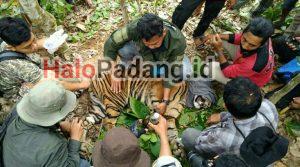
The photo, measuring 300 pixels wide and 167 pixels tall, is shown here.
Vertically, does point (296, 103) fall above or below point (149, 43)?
below

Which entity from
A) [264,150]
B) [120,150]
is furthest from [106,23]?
[264,150]

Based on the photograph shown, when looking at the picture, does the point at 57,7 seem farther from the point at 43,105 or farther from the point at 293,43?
the point at 293,43

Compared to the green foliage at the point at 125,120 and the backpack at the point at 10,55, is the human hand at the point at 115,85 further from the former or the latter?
the backpack at the point at 10,55

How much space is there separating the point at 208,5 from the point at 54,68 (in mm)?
2705

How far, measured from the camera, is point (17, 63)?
4184 millimetres

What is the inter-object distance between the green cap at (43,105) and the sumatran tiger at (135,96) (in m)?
1.55

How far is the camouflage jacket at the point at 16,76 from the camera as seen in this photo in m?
4.17

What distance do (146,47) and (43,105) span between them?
6.14 feet

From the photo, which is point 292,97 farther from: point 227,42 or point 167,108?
point 167,108

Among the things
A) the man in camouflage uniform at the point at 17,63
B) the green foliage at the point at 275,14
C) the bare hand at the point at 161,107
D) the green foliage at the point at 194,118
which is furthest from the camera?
the green foliage at the point at 275,14

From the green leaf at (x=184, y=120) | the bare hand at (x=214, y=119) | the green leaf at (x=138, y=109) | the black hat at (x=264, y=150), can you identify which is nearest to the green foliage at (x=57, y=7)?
the green leaf at (x=138, y=109)

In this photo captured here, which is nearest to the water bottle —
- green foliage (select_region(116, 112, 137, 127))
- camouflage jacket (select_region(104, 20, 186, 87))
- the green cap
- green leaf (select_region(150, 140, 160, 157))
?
green leaf (select_region(150, 140, 160, 157))

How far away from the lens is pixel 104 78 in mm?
5359

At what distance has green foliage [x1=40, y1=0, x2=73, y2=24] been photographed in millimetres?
6375
